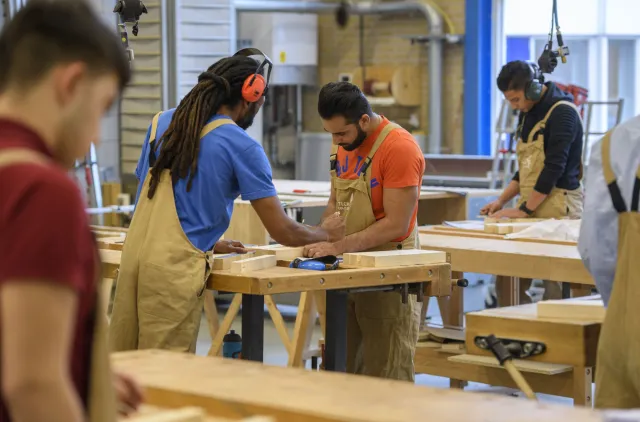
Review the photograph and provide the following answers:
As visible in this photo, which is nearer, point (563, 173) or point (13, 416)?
point (13, 416)

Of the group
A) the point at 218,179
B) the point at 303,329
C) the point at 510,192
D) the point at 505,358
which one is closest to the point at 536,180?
the point at 510,192

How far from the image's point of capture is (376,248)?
434 centimetres

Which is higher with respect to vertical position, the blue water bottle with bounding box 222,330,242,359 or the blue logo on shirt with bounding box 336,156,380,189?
the blue logo on shirt with bounding box 336,156,380,189

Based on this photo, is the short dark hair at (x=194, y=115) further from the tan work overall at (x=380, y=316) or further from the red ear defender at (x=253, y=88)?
the tan work overall at (x=380, y=316)

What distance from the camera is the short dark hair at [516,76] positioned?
232 inches

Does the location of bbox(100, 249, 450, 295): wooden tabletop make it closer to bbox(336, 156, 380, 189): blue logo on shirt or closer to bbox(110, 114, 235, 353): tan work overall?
bbox(110, 114, 235, 353): tan work overall

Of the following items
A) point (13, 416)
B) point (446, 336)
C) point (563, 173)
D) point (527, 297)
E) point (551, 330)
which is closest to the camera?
point (13, 416)

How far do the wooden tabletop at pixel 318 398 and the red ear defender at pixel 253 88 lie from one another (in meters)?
1.55

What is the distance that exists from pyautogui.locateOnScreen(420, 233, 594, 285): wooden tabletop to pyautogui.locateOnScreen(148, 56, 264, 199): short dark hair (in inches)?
58.6

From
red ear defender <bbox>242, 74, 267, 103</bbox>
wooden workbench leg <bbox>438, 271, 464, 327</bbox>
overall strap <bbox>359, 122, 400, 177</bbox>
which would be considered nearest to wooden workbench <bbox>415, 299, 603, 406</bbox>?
overall strap <bbox>359, 122, 400, 177</bbox>

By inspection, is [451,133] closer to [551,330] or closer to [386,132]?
[386,132]

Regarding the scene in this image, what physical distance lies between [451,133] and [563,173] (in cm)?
553

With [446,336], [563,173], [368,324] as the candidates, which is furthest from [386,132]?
[563,173]

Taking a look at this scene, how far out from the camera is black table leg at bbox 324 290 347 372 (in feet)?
13.4
